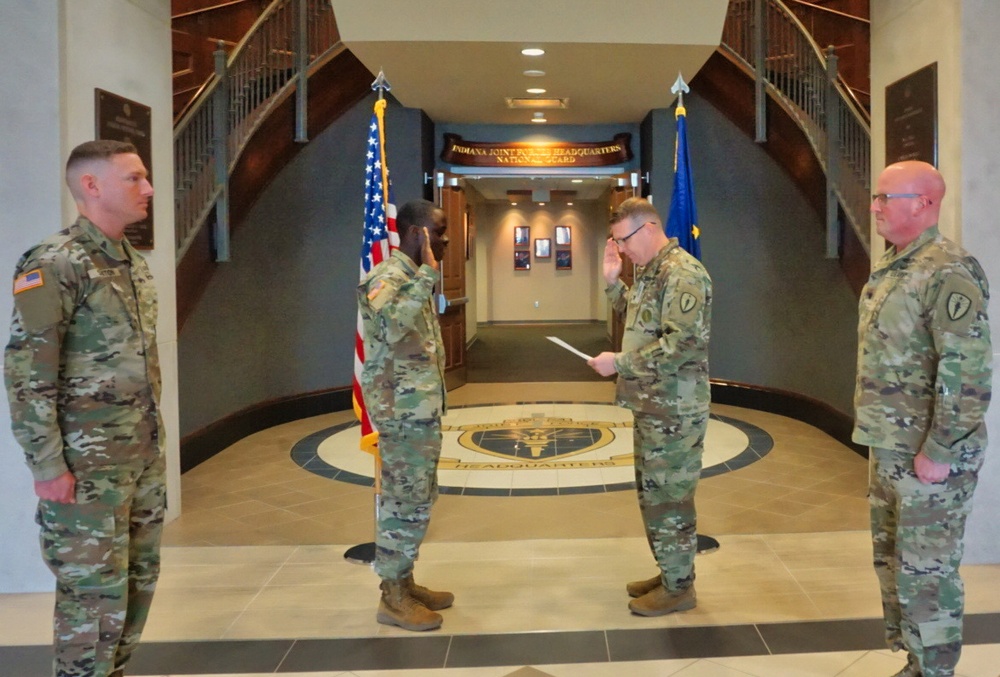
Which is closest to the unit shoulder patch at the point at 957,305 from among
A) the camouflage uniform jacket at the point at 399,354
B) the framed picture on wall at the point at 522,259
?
the camouflage uniform jacket at the point at 399,354

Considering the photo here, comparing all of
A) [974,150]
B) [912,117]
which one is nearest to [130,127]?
[912,117]

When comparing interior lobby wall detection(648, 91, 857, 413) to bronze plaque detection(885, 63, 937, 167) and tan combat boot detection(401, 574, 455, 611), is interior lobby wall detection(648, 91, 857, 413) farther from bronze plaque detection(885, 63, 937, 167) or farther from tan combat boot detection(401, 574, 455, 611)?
tan combat boot detection(401, 574, 455, 611)

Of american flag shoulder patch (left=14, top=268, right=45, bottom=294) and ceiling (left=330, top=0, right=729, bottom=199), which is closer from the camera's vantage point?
american flag shoulder patch (left=14, top=268, right=45, bottom=294)

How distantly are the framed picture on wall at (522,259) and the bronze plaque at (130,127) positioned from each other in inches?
583

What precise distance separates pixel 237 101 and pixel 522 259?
515 inches

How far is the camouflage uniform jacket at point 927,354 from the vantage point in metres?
2.33

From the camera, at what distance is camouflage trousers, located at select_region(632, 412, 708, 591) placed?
3176 millimetres

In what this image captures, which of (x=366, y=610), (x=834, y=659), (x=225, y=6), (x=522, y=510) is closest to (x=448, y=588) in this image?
(x=366, y=610)

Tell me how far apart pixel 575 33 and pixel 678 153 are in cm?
176

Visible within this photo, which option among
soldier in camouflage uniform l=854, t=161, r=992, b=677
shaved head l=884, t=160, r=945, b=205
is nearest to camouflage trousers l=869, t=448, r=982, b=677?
soldier in camouflage uniform l=854, t=161, r=992, b=677

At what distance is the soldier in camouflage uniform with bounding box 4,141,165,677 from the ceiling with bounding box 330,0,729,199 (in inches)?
Result: 146

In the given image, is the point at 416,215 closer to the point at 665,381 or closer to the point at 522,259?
the point at 665,381

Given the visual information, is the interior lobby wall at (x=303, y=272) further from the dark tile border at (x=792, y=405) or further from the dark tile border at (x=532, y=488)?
the dark tile border at (x=792, y=405)

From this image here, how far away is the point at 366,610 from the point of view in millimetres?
3422
